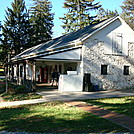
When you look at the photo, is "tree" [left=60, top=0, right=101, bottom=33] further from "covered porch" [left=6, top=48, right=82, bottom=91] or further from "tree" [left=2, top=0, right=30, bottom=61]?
"covered porch" [left=6, top=48, right=82, bottom=91]

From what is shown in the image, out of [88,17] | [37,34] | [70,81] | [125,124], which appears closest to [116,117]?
[125,124]

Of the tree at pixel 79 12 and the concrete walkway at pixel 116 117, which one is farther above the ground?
the tree at pixel 79 12

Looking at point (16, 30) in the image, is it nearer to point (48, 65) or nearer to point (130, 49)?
point (48, 65)

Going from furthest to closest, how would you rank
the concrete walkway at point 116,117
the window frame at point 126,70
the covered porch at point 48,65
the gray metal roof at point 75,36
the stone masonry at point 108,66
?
the window frame at point 126,70 → the gray metal roof at point 75,36 → the stone masonry at point 108,66 → the covered porch at point 48,65 → the concrete walkway at point 116,117

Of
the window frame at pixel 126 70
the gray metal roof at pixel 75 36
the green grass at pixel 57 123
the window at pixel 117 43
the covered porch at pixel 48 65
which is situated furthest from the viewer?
the window frame at pixel 126 70

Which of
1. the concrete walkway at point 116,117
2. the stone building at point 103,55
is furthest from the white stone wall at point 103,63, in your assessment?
the concrete walkway at point 116,117

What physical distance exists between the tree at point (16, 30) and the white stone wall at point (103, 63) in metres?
28.2

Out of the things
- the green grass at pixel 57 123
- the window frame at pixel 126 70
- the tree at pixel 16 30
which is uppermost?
the tree at pixel 16 30

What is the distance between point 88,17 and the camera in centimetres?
3997

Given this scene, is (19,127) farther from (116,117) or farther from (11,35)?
(11,35)

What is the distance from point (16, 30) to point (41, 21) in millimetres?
7567

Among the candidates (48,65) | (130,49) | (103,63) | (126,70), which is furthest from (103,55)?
(48,65)

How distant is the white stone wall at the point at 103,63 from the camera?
15.4 metres

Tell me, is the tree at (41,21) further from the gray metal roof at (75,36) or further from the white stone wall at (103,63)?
the white stone wall at (103,63)
